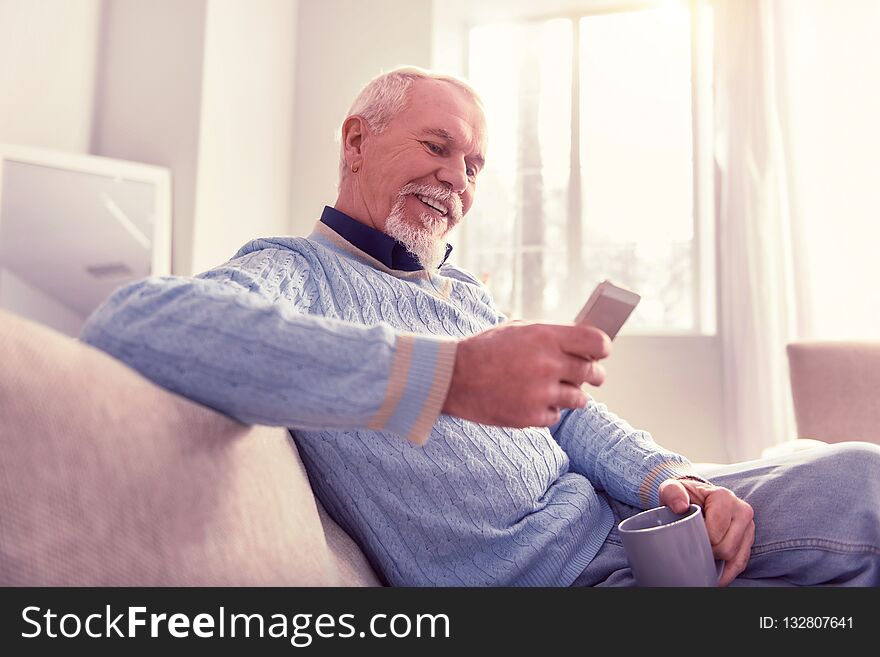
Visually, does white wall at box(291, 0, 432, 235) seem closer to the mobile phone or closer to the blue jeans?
the blue jeans

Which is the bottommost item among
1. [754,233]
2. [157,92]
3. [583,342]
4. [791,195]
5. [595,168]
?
[583,342]

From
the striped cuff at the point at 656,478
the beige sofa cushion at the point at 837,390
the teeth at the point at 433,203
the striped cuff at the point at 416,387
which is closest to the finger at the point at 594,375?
the striped cuff at the point at 416,387

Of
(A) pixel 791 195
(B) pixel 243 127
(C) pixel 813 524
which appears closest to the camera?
(C) pixel 813 524

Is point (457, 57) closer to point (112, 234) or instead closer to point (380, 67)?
point (380, 67)

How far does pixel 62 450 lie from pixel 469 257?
354 centimetres

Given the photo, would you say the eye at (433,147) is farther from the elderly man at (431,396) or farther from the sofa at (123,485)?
the sofa at (123,485)

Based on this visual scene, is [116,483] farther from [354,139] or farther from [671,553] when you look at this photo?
[354,139]

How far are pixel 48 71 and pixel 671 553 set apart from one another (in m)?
3.16

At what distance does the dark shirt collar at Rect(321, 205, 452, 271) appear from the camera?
48.2 inches

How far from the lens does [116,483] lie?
0.53 meters

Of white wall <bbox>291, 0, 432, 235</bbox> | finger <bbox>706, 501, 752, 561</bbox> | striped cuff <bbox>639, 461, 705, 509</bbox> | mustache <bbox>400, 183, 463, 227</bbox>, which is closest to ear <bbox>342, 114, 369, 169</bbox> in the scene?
mustache <bbox>400, 183, 463, 227</bbox>

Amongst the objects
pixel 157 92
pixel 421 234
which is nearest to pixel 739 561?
pixel 421 234

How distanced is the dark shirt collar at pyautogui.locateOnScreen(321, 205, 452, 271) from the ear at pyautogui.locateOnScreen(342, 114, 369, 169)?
0.18 meters

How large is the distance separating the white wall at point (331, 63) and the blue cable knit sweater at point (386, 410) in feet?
8.49
